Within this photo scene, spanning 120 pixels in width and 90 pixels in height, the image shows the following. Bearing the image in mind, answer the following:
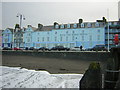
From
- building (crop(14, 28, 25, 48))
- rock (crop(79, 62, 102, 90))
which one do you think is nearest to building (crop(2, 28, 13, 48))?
building (crop(14, 28, 25, 48))

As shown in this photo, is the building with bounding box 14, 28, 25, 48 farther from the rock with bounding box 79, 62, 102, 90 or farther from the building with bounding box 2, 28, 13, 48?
the rock with bounding box 79, 62, 102, 90

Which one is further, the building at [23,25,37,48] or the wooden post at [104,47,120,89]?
the building at [23,25,37,48]

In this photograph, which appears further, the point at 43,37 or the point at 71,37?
the point at 43,37

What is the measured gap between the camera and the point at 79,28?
2226 inches

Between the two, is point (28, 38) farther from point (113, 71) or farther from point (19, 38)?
point (113, 71)

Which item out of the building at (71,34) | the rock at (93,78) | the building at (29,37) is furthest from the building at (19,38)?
the rock at (93,78)

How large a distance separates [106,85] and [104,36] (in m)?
50.3

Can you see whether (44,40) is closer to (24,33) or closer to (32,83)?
(24,33)

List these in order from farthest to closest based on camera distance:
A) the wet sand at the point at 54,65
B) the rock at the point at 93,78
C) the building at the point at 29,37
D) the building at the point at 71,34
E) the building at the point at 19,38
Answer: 1. the building at the point at 19,38
2. the building at the point at 29,37
3. the building at the point at 71,34
4. the wet sand at the point at 54,65
5. the rock at the point at 93,78

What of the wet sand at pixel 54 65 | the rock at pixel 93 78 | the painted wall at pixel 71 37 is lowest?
the wet sand at pixel 54 65

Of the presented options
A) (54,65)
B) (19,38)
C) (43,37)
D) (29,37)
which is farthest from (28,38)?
(54,65)

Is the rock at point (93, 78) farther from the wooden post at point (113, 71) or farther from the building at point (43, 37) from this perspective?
the building at point (43, 37)

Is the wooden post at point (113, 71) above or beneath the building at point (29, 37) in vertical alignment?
beneath

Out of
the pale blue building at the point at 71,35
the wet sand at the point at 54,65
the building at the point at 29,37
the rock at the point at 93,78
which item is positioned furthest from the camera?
the building at the point at 29,37
